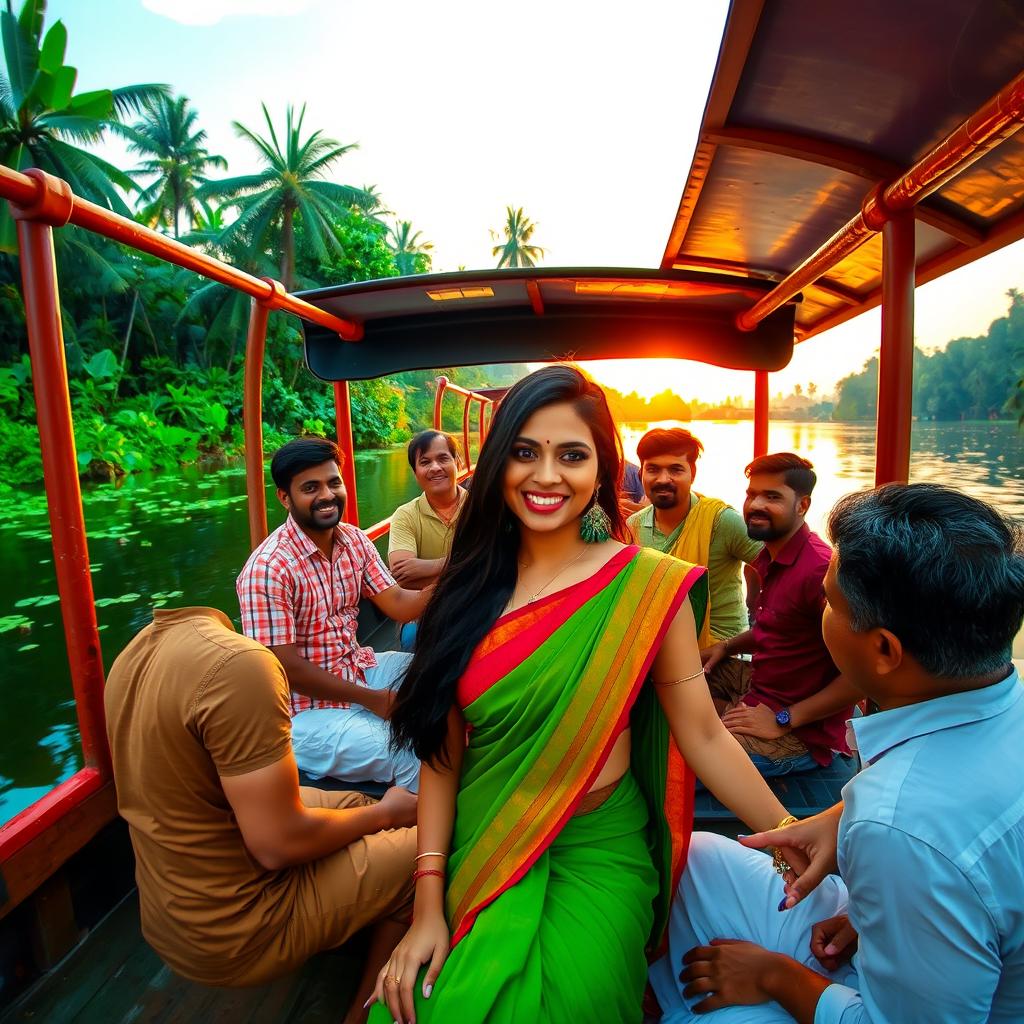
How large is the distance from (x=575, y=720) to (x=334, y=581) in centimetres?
156

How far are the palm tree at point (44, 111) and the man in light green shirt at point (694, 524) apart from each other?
63.6ft

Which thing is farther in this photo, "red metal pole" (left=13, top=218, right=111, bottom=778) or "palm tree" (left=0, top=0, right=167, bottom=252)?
"palm tree" (left=0, top=0, right=167, bottom=252)

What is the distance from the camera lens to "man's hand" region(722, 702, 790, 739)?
229 centimetres

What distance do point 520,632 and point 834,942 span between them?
A: 2.70ft

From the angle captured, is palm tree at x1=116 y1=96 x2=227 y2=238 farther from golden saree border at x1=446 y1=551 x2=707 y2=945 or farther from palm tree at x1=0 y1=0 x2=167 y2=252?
golden saree border at x1=446 y1=551 x2=707 y2=945

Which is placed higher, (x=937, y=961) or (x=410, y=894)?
(x=937, y=961)

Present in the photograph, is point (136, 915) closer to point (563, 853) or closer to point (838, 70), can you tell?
point (563, 853)

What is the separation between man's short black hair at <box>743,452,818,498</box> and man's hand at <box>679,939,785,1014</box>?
159cm

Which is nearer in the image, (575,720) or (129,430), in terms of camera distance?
(575,720)

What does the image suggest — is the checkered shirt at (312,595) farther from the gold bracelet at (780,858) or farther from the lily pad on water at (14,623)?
the lily pad on water at (14,623)

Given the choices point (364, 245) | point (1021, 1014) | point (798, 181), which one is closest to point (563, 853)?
point (1021, 1014)

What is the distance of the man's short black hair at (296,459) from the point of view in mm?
2547

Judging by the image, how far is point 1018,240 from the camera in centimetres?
226

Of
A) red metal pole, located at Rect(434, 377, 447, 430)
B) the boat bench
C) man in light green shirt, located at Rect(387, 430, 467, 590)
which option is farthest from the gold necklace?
red metal pole, located at Rect(434, 377, 447, 430)
